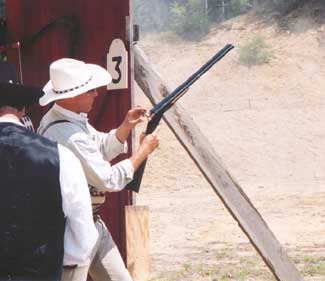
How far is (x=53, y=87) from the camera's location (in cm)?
420

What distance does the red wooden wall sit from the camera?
5.17 meters

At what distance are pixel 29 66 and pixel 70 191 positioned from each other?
2789 mm

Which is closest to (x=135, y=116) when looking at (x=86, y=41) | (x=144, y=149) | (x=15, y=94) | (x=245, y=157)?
(x=144, y=149)

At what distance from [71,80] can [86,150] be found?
1.25ft

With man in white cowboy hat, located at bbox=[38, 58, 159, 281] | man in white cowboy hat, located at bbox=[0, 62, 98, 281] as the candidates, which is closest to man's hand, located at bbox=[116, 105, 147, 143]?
man in white cowboy hat, located at bbox=[38, 58, 159, 281]

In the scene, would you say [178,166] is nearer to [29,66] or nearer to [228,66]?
[228,66]

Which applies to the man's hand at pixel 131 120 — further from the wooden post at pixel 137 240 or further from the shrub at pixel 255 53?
the shrub at pixel 255 53

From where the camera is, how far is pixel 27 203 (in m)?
3.04

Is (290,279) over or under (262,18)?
over

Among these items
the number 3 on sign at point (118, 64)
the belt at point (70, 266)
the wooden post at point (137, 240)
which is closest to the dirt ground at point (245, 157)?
the number 3 on sign at point (118, 64)

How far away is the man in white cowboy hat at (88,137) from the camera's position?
13.1 ft

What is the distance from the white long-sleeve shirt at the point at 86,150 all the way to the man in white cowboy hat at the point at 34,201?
831 millimetres

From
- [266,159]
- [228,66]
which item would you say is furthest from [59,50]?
[228,66]

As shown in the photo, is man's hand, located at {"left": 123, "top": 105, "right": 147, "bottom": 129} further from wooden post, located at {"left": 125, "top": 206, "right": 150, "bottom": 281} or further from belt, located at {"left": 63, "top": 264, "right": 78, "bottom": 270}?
belt, located at {"left": 63, "top": 264, "right": 78, "bottom": 270}
